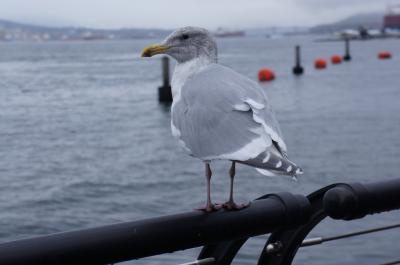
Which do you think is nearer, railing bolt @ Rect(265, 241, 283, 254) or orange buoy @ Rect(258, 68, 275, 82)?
railing bolt @ Rect(265, 241, 283, 254)

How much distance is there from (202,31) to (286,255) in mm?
889

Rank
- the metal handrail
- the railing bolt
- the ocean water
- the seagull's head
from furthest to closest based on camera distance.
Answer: the ocean water → the seagull's head → the railing bolt → the metal handrail

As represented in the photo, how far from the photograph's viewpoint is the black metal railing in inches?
60.6

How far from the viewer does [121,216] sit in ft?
45.3

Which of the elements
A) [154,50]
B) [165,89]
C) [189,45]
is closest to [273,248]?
[189,45]

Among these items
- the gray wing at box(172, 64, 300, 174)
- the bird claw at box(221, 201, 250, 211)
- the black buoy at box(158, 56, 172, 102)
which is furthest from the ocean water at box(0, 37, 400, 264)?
the bird claw at box(221, 201, 250, 211)

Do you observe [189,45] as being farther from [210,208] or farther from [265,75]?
[265,75]

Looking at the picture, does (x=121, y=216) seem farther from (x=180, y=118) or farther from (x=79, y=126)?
(x=79, y=126)

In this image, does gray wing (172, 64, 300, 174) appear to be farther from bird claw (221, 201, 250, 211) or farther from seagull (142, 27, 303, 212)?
bird claw (221, 201, 250, 211)

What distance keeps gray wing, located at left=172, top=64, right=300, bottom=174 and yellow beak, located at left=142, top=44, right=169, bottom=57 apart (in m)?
0.24

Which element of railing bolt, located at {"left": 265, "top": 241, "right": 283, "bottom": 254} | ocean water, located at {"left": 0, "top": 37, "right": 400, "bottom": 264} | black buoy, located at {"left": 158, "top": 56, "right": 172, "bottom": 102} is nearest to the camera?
railing bolt, located at {"left": 265, "top": 241, "right": 283, "bottom": 254}

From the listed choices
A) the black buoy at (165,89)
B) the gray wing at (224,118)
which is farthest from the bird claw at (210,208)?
the black buoy at (165,89)

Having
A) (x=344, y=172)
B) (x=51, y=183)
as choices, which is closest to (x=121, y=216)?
(x=51, y=183)

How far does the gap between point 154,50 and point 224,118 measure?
1.88 feet
